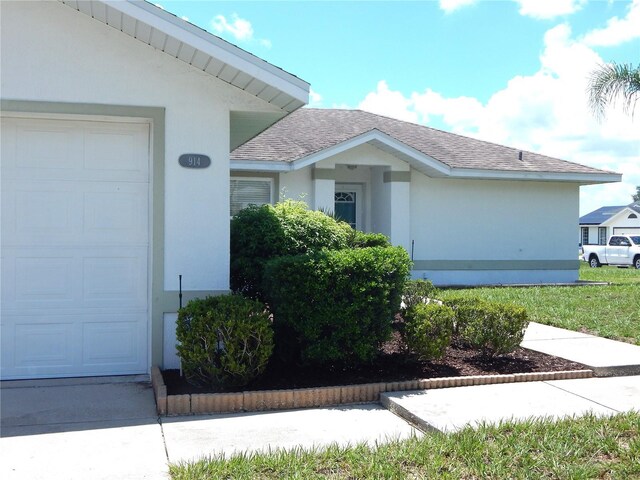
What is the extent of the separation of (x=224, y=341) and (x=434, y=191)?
11978 mm

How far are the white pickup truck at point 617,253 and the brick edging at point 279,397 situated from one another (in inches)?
1177

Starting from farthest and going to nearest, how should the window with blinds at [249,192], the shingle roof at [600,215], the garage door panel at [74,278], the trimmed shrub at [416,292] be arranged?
the shingle roof at [600,215], the window with blinds at [249,192], the trimmed shrub at [416,292], the garage door panel at [74,278]

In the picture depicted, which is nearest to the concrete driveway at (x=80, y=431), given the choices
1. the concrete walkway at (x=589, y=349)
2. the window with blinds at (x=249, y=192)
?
the concrete walkway at (x=589, y=349)

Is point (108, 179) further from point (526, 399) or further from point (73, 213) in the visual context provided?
point (526, 399)

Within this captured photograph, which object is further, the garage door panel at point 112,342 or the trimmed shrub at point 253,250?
the trimmed shrub at point 253,250

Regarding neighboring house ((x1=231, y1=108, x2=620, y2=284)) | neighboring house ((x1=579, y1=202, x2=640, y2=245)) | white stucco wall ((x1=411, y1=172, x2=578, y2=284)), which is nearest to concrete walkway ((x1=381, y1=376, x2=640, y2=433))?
neighboring house ((x1=231, y1=108, x2=620, y2=284))

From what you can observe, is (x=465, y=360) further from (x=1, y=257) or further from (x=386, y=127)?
(x=386, y=127)

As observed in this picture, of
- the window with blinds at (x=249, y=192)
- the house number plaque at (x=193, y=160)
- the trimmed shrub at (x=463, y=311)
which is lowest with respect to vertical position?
the trimmed shrub at (x=463, y=311)

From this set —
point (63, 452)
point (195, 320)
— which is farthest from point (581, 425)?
point (63, 452)

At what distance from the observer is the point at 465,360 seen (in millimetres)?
7621

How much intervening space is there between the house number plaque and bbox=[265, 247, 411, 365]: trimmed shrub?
4.63ft

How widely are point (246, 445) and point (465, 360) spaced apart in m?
3.42

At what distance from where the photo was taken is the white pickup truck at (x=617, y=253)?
109ft

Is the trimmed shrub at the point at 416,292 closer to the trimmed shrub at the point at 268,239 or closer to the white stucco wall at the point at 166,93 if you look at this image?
the trimmed shrub at the point at 268,239
